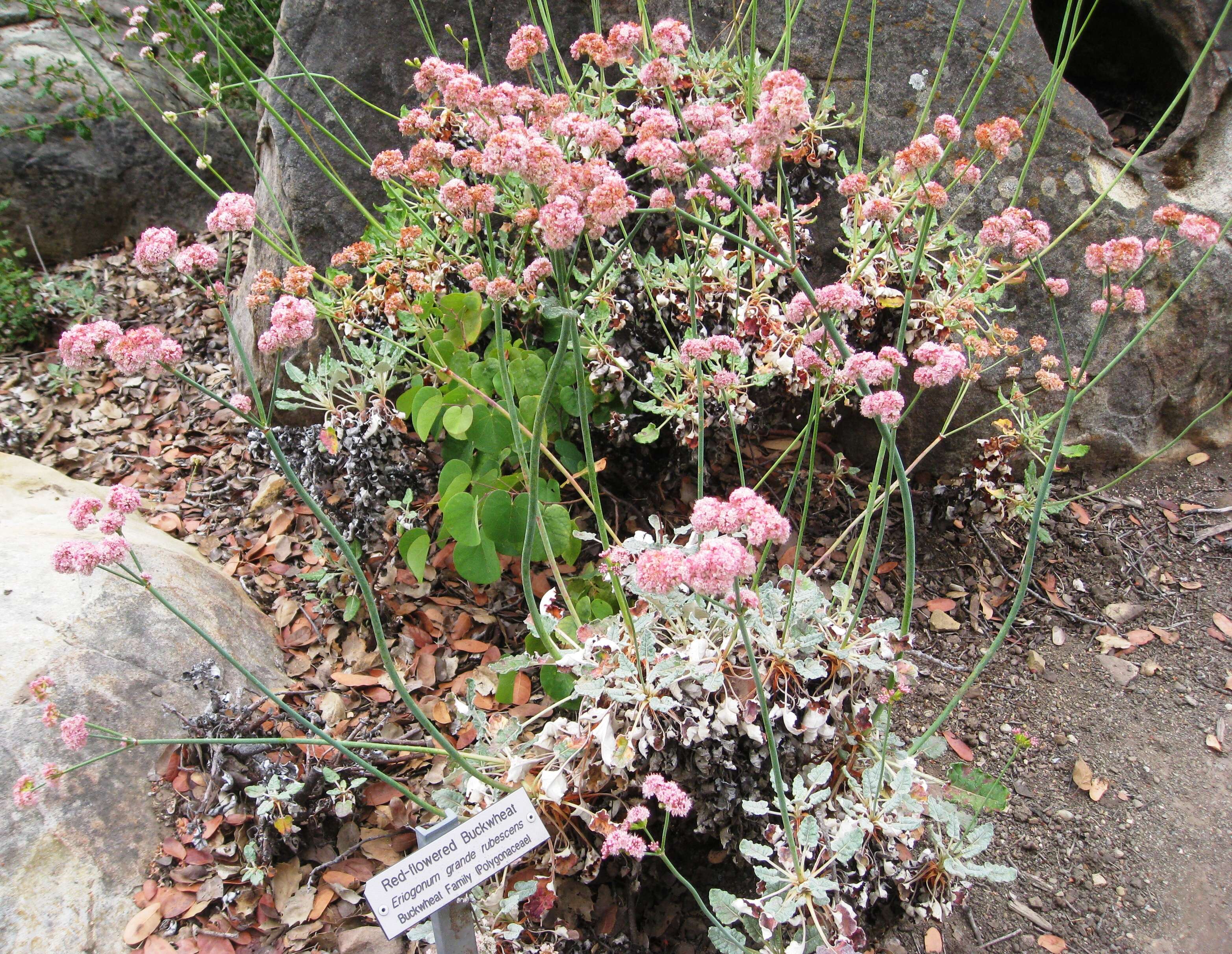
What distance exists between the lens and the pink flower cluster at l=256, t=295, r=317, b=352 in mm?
1350

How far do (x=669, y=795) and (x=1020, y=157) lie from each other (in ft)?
8.93

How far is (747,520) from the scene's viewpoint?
1.24 metres

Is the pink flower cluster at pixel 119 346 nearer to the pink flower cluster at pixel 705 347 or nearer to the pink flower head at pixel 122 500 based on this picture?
the pink flower head at pixel 122 500

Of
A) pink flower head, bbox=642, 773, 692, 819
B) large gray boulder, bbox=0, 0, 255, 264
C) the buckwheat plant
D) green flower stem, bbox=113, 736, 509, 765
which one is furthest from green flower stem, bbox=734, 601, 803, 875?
large gray boulder, bbox=0, 0, 255, 264

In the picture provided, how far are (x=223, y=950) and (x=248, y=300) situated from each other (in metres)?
1.57

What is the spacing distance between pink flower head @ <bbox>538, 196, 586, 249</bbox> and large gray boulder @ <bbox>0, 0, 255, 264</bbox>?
3.47m

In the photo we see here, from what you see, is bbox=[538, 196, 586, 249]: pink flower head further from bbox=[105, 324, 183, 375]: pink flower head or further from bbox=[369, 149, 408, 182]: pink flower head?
bbox=[369, 149, 408, 182]: pink flower head

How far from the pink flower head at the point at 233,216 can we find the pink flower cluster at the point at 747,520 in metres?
1.04

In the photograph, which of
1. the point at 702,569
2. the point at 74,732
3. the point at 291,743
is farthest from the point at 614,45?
the point at 74,732

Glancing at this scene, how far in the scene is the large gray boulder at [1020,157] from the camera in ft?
9.63

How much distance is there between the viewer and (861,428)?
9.64 ft

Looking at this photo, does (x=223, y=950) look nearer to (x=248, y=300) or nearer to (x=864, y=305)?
(x=248, y=300)

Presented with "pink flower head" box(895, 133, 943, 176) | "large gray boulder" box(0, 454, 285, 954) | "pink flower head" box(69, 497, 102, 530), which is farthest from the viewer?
"large gray boulder" box(0, 454, 285, 954)

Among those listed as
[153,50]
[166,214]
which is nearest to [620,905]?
[166,214]
